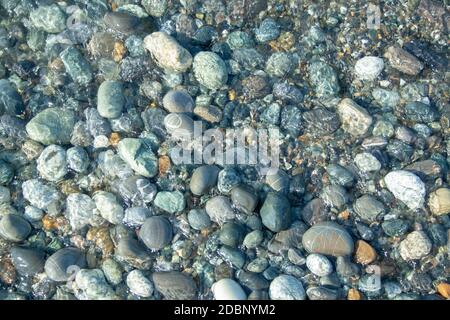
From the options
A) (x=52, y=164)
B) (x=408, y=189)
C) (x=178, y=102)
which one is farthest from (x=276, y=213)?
(x=52, y=164)

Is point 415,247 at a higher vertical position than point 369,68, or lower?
lower

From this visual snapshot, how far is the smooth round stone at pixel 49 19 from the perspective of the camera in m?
2.85

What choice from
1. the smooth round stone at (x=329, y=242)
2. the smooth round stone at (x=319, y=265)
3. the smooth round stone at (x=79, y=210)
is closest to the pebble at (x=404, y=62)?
the smooth round stone at (x=329, y=242)

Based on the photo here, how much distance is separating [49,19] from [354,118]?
1.69m

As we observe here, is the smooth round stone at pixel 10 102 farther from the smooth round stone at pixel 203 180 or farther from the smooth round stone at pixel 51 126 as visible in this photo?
the smooth round stone at pixel 203 180

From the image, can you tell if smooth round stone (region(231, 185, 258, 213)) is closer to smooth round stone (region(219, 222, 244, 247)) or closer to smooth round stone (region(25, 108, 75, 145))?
smooth round stone (region(219, 222, 244, 247))

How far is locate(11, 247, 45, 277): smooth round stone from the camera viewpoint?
7.52 feet

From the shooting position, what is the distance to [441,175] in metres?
2.49

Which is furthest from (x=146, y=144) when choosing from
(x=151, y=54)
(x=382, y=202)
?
(x=382, y=202)

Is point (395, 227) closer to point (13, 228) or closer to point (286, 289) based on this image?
point (286, 289)

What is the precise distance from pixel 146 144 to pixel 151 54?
51 cm

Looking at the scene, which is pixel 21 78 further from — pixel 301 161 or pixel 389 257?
pixel 389 257

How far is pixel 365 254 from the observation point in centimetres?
231
